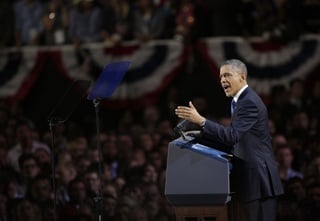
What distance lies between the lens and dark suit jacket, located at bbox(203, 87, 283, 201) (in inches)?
295

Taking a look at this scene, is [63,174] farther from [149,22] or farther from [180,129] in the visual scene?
[180,129]

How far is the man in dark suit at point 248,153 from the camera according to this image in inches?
294

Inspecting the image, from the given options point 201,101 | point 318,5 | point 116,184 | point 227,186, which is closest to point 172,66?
point 201,101

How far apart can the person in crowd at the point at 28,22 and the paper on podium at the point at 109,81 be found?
6451mm

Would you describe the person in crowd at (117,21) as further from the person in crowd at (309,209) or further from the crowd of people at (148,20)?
the person in crowd at (309,209)

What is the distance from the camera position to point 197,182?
23.9 ft

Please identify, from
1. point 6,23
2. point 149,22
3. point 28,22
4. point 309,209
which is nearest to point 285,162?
point 309,209

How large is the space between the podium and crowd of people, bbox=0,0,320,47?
574 cm

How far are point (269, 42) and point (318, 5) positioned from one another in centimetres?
79

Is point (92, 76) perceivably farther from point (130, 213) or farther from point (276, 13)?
point (130, 213)

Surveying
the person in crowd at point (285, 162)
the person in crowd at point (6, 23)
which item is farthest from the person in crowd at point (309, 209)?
the person in crowd at point (6, 23)

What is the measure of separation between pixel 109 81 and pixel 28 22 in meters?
6.79

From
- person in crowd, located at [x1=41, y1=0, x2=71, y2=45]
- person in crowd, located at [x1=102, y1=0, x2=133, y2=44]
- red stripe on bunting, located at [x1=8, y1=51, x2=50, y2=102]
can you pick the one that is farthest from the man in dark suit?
red stripe on bunting, located at [x1=8, y1=51, x2=50, y2=102]

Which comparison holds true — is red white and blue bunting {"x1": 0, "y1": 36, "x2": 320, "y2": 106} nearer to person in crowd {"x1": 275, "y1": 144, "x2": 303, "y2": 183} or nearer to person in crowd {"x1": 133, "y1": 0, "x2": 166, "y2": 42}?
person in crowd {"x1": 133, "y1": 0, "x2": 166, "y2": 42}
